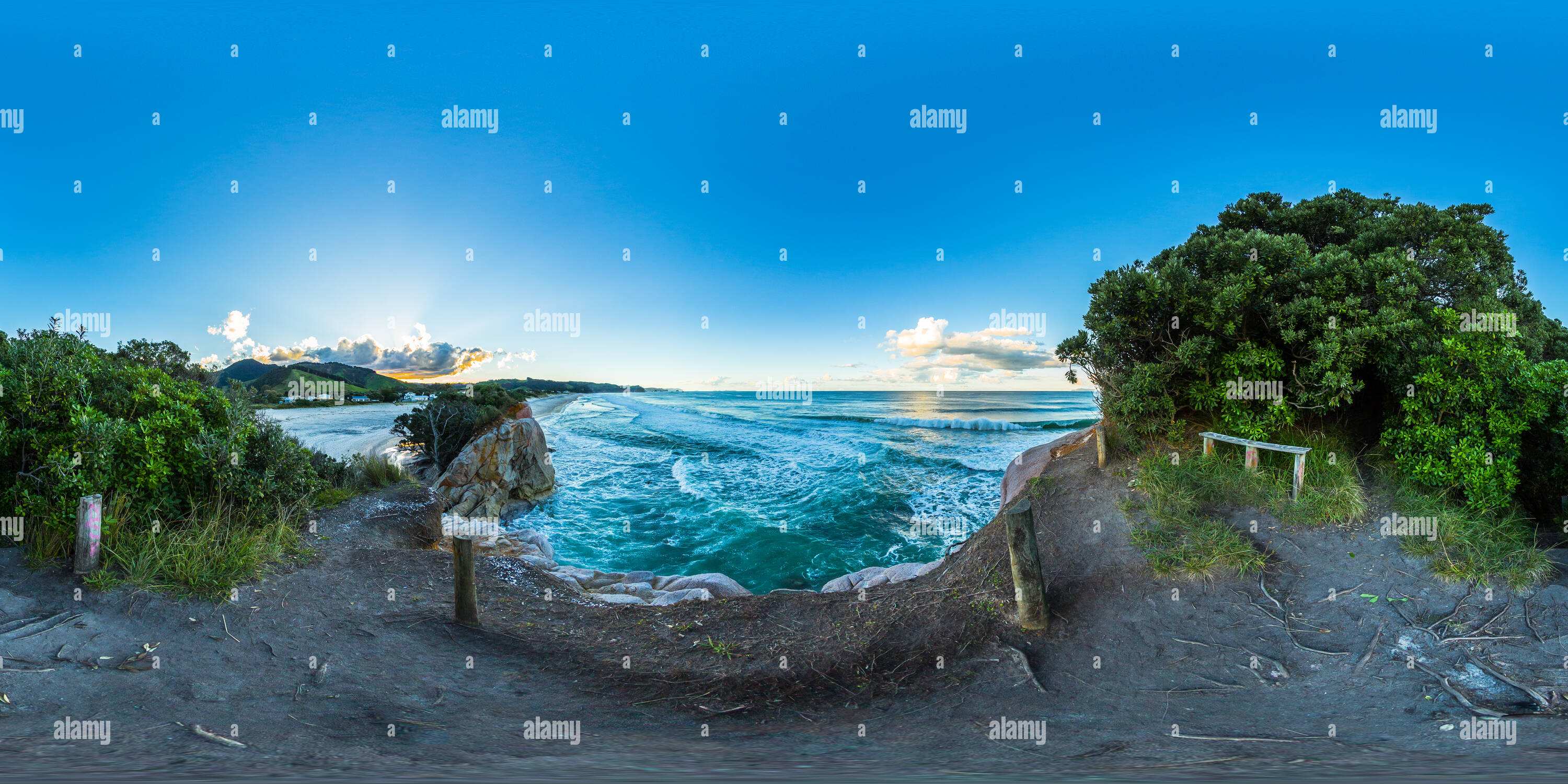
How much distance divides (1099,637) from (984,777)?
3.13 meters

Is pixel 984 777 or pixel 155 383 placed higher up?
pixel 155 383

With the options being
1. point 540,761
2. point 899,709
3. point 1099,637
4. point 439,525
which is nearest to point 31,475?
point 439,525

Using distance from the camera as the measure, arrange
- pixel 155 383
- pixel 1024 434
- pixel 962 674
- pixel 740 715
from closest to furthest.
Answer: pixel 740 715, pixel 962 674, pixel 155 383, pixel 1024 434

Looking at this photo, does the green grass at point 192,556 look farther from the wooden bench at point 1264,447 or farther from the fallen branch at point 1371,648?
the wooden bench at point 1264,447

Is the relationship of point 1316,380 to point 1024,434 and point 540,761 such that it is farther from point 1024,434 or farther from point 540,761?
point 1024,434

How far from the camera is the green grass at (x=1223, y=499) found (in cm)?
668

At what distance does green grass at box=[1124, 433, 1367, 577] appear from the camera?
6676 millimetres

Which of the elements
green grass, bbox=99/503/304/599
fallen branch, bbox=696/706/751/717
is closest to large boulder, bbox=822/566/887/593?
fallen branch, bbox=696/706/751/717

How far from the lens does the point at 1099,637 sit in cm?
604

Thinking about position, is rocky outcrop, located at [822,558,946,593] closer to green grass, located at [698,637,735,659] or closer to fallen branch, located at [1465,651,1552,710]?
green grass, located at [698,637,735,659]

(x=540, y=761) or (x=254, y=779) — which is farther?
(x=540, y=761)

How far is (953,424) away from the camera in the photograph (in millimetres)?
43125

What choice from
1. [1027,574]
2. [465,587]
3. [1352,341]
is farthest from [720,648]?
[1352,341]

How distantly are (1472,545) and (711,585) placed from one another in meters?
9.65
